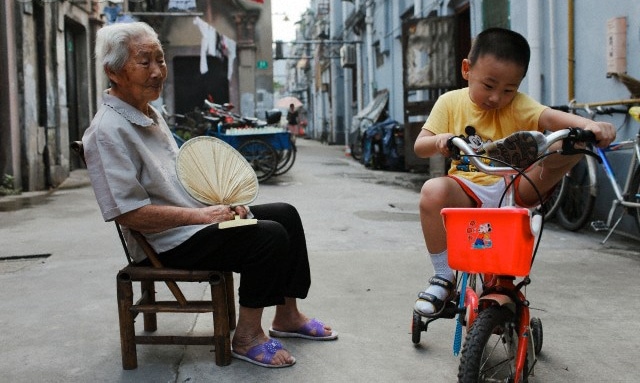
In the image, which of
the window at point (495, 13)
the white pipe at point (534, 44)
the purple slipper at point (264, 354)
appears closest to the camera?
the purple slipper at point (264, 354)

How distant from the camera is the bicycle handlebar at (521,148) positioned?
2.13 meters

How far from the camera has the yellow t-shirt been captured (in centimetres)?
265

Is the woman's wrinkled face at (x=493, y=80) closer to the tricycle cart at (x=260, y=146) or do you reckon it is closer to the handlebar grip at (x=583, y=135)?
the handlebar grip at (x=583, y=135)

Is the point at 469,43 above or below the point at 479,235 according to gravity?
above

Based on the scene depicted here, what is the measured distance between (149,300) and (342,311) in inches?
39.9

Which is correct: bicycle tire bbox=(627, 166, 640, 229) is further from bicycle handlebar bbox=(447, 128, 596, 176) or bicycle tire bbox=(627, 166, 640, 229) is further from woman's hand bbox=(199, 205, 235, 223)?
woman's hand bbox=(199, 205, 235, 223)

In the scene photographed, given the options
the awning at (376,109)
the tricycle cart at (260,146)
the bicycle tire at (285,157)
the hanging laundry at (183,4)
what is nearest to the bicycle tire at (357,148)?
the awning at (376,109)

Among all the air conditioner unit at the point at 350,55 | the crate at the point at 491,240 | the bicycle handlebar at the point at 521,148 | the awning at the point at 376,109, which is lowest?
the crate at the point at 491,240

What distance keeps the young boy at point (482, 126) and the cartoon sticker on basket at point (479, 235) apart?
329 millimetres

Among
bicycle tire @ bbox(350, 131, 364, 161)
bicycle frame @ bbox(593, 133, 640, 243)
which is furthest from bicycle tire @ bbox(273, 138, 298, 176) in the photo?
bicycle frame @ bbox(593, 133, 640, 243)

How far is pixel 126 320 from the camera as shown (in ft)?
9.16

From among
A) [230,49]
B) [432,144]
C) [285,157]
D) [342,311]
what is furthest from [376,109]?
[432,144]

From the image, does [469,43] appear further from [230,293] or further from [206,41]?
[230,293]

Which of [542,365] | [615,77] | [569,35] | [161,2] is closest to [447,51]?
[569,35]
